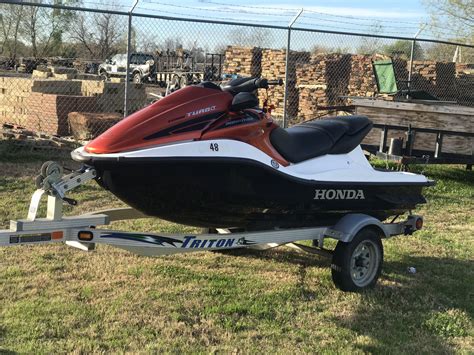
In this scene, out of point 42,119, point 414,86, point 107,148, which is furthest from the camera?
point 414,86

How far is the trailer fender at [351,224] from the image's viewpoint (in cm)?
460

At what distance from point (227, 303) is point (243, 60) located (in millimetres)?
14458

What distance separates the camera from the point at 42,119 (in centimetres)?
1115

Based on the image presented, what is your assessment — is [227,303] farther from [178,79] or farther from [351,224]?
[178,79]

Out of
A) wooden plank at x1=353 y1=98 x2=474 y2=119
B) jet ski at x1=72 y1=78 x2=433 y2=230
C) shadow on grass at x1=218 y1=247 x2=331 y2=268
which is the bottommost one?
shadow on grass at x1=218 y1=247 x2=331 y2=268

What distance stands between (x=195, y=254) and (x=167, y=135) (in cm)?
204

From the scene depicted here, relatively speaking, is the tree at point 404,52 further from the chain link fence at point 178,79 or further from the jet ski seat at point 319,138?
the jet ski seat at point 319,138

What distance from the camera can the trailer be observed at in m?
3.53

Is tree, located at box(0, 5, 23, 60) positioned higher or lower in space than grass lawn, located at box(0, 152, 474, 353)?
higher

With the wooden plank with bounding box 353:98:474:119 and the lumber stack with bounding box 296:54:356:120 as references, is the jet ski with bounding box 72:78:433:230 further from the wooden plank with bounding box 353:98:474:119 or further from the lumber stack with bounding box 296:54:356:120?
the lumber stack with bounding box 296:54:356:120

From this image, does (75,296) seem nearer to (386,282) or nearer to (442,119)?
(386,282)

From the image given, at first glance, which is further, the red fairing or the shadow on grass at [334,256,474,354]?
the shadow on grass at [334,256,474,354]

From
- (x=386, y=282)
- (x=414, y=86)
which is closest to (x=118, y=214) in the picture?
(x=386, y=282)

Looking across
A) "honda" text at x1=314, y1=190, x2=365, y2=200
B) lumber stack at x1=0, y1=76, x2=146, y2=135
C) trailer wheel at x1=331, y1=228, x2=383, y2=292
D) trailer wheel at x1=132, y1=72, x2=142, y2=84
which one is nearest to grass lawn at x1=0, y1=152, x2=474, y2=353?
trailer wheel at x1=331, y1=228, x2=383, y2=292
